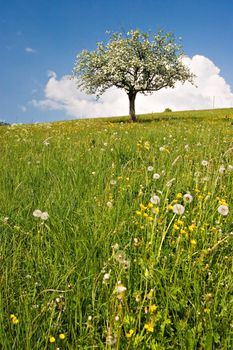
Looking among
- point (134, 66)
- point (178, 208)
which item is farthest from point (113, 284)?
point (134, 66)

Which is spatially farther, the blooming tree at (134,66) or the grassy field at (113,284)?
the blooming tree at (134,66)

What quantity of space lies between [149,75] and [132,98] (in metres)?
2.90

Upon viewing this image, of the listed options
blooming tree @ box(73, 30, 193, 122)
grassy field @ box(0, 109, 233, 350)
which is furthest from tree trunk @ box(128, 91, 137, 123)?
grassy field @ box(0, 109, 233, 350)

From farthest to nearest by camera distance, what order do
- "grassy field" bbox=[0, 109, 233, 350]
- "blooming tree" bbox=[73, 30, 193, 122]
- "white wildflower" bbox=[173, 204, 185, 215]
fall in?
1. "blooming tree" bbox=[73, 30, 193, 122]
2. "white wildflower" bbox=[173, 204, 185, 215]
3. "grassy field" bbox=[0, 109, 233, 350]

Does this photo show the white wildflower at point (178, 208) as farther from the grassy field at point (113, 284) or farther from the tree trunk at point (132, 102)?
the tree trunk at point (132, 102)

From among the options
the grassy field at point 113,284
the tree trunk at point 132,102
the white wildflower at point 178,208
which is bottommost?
the grassy field at point 113,284

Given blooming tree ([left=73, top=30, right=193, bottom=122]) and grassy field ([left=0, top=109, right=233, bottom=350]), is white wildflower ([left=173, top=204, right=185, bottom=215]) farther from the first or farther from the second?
blooming tree ([left=73, top=30, right=193, bottom=122])

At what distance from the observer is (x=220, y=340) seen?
94.1 inches

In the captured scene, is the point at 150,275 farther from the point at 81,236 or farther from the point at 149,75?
the point at 149,75

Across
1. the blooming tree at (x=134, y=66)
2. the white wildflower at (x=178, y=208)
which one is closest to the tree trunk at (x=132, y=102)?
the blooming tree at (x=134, y=66)

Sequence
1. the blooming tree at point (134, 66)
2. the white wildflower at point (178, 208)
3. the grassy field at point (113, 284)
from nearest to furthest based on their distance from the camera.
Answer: the grassy field at point (113, 284), the white wildflower at point (178, 208), the blooming tree at point (134, 66)

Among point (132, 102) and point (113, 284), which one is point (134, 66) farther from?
point (113, 284)

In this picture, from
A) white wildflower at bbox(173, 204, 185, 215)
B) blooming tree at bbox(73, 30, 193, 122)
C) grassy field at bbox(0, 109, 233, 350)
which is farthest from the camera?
blooming tree at bbox(73, 30, 193, 122)

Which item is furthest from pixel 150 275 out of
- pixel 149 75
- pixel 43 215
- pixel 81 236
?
pixel 149 75
